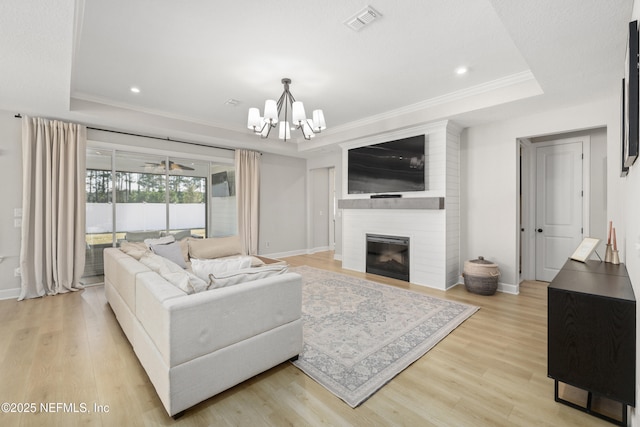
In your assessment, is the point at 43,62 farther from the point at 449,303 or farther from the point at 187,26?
the point at 449,303

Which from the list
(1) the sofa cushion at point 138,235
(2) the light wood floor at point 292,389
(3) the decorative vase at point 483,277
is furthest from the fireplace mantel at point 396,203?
(1) the sofa cushion at point 138,235

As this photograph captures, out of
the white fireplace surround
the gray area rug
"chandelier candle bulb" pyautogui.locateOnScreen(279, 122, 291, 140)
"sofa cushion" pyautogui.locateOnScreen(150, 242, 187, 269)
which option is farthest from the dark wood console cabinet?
"sofa cushion" pyautogui.locateOnScreen(150, 242, 187, 269)

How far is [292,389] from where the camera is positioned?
1.96 meters

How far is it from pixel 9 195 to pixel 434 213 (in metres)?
6.01

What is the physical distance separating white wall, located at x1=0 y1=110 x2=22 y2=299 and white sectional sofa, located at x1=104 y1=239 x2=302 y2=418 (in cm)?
307

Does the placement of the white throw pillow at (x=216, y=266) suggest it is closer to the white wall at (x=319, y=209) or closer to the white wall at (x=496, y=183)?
the white wall at (x=496, y=183)

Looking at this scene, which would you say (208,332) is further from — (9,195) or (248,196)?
(248,196)

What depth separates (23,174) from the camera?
3.91 m

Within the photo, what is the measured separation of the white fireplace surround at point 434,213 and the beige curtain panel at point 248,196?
8.80 feet

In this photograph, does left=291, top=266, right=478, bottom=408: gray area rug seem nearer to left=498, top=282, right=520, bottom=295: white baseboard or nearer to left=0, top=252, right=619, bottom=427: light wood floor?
left=0, top=252, right=619, bottom=427: light wood floor

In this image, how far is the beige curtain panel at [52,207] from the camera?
3.93m

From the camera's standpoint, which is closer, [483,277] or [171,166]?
[483,277]

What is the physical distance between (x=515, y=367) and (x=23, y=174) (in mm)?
6036

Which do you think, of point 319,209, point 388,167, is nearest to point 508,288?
point 388,167
